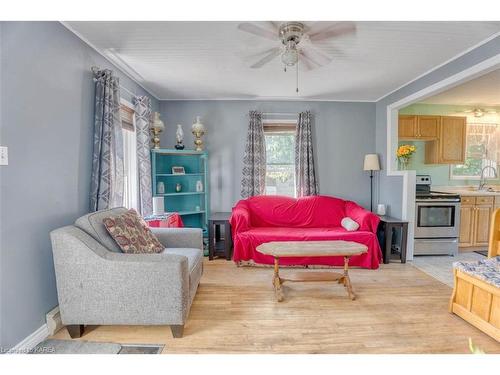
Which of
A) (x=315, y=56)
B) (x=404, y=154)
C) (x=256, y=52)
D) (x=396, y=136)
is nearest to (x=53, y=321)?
(x=256, y=52)

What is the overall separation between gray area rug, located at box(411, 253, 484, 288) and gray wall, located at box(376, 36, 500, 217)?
71cm

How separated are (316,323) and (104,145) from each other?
245cm

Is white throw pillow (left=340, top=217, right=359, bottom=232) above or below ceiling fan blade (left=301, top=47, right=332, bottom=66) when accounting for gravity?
below

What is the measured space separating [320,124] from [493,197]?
9.39ft

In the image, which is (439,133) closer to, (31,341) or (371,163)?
(371,163)

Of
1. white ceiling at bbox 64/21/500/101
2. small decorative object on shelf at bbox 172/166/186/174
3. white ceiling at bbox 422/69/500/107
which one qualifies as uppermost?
white ceiling at bbox 64/21/500/101

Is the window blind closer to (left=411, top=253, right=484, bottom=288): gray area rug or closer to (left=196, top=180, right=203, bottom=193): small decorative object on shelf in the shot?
(left=196, top=180, right=203, bottom=193): small decorative object on shelf

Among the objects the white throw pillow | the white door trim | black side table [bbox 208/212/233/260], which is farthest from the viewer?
black side table [bbox 208/212/233/260]

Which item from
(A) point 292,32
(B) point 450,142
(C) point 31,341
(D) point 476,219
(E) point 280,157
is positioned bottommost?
(C) point 31,341

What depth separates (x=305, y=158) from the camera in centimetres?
432

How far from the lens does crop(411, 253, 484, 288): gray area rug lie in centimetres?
323

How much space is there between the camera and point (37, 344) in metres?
1.91

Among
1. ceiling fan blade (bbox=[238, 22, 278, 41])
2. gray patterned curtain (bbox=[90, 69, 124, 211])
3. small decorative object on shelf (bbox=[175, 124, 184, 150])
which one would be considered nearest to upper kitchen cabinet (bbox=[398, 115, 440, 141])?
ceiling fan blade (bbox=[238, 22, 278, 41])

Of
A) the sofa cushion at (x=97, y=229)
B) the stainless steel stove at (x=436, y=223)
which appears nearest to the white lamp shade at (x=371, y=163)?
the stainless steel stove at (x=436, y=223)
